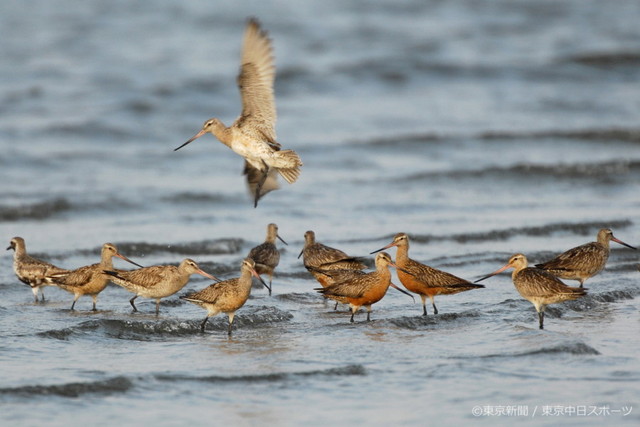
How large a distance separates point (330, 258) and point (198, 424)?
4318 mm

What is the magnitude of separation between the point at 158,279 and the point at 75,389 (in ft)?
8.37

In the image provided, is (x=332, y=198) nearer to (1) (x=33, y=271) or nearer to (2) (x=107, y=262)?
(2) (x=107, y=262)

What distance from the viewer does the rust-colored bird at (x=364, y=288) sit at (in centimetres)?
904

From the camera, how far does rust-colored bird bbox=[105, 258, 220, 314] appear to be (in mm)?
9363

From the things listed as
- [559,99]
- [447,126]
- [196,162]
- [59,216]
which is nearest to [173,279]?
[59,216]

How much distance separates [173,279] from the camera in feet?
30.8

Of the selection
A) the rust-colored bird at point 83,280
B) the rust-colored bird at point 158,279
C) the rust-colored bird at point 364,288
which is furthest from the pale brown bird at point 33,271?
the rust-colored bird at point 364,288

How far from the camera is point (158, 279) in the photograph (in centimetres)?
936

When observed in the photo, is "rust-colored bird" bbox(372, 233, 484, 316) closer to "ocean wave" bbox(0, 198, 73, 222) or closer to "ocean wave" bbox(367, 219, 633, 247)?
"ocean wave" bbox(367, 219, 633, 247)

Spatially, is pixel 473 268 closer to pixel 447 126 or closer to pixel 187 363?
pixel 187 363

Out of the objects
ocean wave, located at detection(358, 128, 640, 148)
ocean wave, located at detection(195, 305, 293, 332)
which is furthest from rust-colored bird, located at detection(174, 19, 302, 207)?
ocean wave, located at detection(358, 128, 640, 148)

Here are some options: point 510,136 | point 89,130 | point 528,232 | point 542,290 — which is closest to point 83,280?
point 542,290

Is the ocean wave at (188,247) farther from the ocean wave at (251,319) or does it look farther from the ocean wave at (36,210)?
the ocean wave at (251,319)

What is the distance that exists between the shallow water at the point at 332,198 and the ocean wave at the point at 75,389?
19 mm
